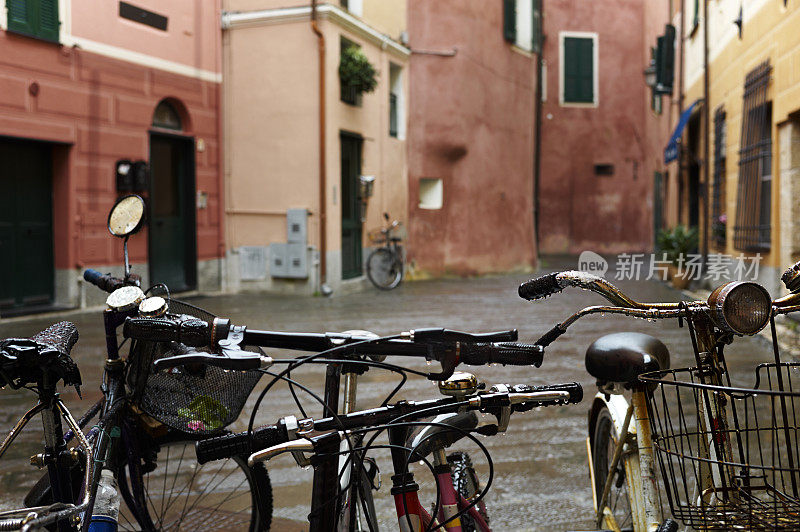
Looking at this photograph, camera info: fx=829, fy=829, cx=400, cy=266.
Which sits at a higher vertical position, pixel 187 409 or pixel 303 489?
pixel 187 409

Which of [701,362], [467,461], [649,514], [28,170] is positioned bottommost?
[649,514]

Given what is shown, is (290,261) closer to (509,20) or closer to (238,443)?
(509,20)

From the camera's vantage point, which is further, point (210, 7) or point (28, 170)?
point (210, 7)

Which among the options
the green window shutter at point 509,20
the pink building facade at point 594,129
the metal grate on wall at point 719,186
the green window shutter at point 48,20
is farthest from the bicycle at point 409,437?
the pink building facade at point 594,129

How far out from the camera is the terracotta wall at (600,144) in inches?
917

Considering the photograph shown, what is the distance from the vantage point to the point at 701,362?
6.58 ft

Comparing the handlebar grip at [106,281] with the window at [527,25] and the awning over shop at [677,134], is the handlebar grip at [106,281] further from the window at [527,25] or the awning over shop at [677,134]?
the window at [527,25]

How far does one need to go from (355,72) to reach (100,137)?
4.10m

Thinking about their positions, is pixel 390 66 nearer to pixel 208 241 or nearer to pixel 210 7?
pixel 210 7

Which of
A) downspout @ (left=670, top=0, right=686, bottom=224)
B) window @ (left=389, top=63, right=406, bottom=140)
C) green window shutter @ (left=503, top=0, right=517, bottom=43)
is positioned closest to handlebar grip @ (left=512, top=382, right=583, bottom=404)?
window @ (left=389, top=63, right=406, bottom=140)

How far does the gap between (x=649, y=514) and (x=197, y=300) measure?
32.3ft

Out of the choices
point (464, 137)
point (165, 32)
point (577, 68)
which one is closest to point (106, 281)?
point (165, 32)

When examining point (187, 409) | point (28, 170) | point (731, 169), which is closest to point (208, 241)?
point (28, 170)

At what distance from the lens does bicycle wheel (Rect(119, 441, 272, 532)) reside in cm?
264
